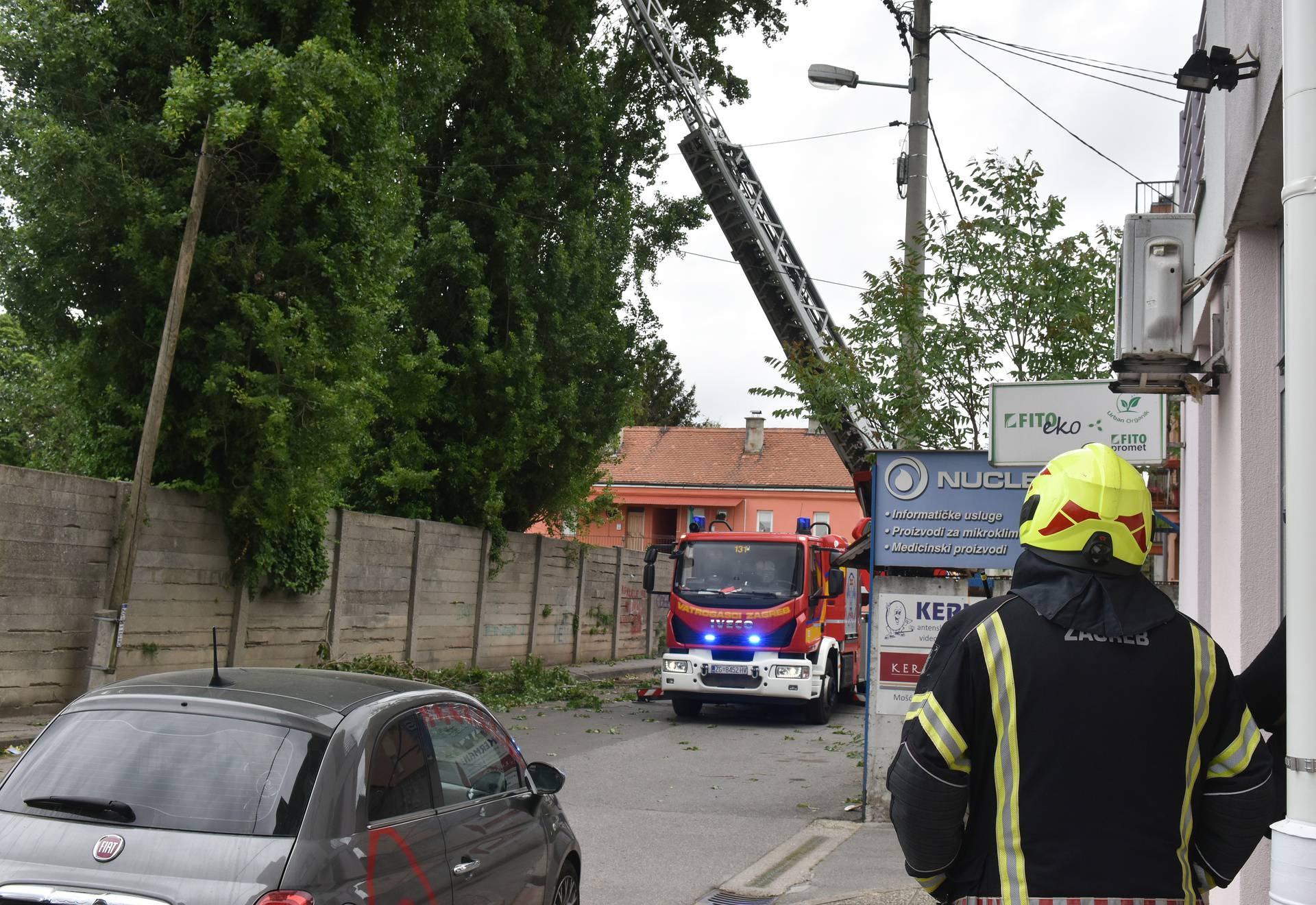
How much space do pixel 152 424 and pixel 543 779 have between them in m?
8.55

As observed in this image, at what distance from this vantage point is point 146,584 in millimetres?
13336

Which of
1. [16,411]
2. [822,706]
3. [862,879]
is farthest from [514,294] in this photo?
[862,879]

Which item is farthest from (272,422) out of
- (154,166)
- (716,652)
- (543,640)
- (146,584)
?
(543,640)

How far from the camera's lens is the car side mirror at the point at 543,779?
548 centimetres

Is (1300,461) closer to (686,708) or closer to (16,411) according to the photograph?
(686,708)

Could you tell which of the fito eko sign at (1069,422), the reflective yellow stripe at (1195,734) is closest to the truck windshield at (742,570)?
the fito eko sign at (1069,422)

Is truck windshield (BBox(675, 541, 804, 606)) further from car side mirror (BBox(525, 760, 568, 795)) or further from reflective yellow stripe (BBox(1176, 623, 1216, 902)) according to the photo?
reflective yellow stripe (BBox(1176, 623, 1216, 902))

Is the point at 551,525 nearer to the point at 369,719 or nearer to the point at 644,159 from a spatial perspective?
the point at 644,159

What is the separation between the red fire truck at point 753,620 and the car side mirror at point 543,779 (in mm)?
11323

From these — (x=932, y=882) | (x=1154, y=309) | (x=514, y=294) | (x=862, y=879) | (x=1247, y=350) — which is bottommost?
(x=862, y=879)

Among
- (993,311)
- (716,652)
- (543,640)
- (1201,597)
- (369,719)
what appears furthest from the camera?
(543,640)

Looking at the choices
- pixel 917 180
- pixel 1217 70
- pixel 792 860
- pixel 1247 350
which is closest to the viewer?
pixel 1217 70

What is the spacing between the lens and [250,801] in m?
3.84

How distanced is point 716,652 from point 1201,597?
34.8ft
